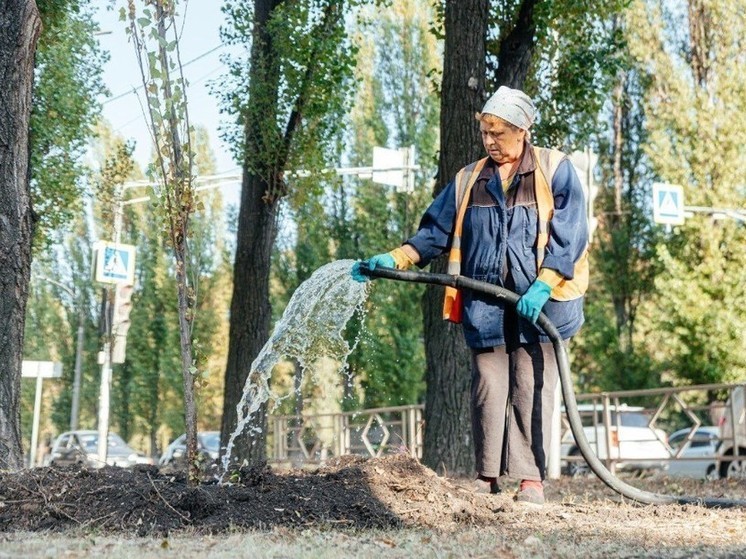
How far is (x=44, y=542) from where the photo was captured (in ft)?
16.4

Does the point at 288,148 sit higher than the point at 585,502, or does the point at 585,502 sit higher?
the point at 288,148

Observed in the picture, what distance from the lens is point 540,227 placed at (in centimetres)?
648

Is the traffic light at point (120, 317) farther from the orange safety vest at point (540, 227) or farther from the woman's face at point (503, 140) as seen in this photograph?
the woman's face at point (503, 140)

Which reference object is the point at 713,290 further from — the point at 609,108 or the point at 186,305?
the point at 186,305

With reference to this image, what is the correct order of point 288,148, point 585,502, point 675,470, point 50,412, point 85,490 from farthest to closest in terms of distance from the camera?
1. point 50,412
2. point 675,470
3. point 288,148
4. point 585,502
5. point 85,490

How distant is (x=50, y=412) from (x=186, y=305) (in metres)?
53.9

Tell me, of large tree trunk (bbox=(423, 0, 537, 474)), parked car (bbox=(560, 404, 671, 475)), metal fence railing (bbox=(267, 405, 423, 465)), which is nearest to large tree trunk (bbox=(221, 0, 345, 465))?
large tree trunk (bbox=(423, 0, 537, 474))

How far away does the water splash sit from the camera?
7.49 meters

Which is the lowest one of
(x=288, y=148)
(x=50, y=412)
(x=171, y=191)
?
(x=50, y=412)

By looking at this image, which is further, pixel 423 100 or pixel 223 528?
pixel 423 100

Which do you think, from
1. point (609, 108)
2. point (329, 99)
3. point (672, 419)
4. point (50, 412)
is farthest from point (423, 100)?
point (50, 412)

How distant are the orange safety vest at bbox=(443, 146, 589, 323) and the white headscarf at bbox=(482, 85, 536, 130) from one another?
7.7 inches

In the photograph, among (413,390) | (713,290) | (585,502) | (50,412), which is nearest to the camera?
(585,502)

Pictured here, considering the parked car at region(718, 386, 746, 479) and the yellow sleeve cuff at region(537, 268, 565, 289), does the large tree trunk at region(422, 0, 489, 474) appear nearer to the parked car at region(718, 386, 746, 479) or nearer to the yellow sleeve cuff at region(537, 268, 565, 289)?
the yellow sleeve cuff at region(537, 268, 565, 289)
